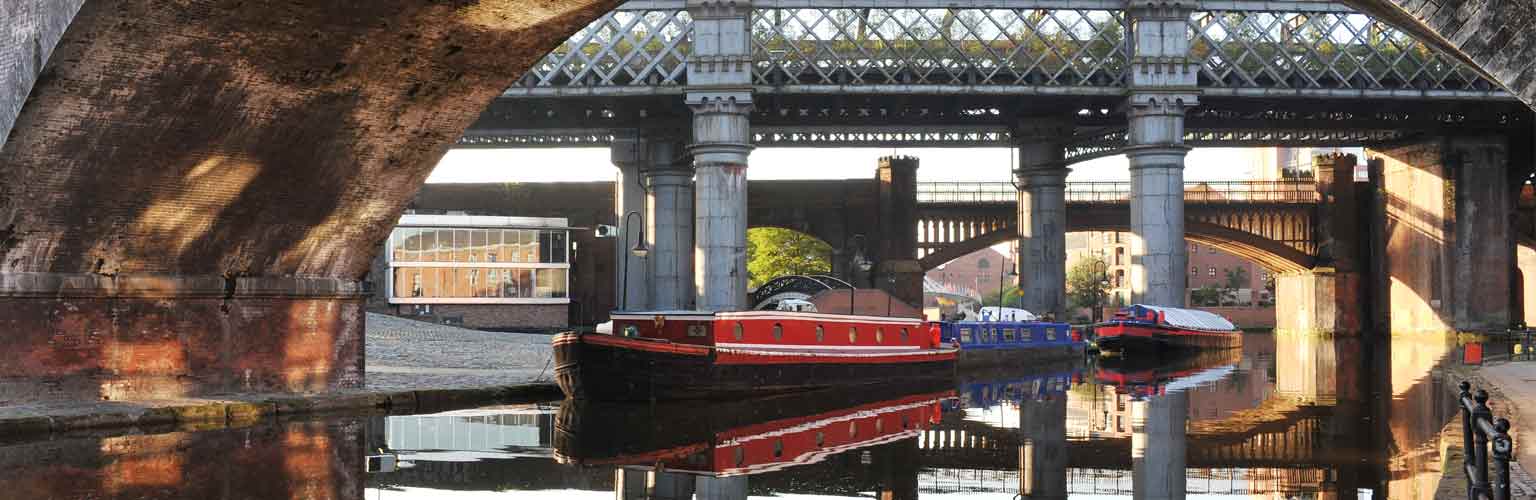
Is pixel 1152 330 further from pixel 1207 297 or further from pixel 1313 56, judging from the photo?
pixel 1207 297

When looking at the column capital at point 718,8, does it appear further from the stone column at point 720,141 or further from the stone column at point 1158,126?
the stone column at point 1158,126

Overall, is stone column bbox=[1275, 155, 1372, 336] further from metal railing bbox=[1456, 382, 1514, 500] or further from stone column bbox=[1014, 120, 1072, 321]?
metal railing bbox=[1456, 382, 1514, 500]

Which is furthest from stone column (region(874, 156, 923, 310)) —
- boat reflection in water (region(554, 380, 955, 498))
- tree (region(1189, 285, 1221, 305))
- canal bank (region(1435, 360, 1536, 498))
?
tree (region(1189, 285, 1221, 305))

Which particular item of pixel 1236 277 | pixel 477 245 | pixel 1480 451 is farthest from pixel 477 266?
pixel 1236 277

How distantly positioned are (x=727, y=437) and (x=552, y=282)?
4389cm

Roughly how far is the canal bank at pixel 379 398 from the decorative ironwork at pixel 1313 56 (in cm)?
2491

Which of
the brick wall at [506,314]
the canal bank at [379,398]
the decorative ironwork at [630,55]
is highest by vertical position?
the decorative ironwork at [630,55]

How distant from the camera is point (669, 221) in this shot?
57.7m

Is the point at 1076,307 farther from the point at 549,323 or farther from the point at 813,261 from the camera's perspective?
the point at 549,323

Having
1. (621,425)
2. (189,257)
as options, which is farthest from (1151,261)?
(189,257)

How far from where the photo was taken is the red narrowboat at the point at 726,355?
27.6 m

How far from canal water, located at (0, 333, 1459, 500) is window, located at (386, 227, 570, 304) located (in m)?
34.4

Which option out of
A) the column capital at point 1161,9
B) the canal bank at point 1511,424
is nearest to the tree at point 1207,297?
the column capital at point 1161,9

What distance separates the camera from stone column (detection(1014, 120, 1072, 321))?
58000 mm
